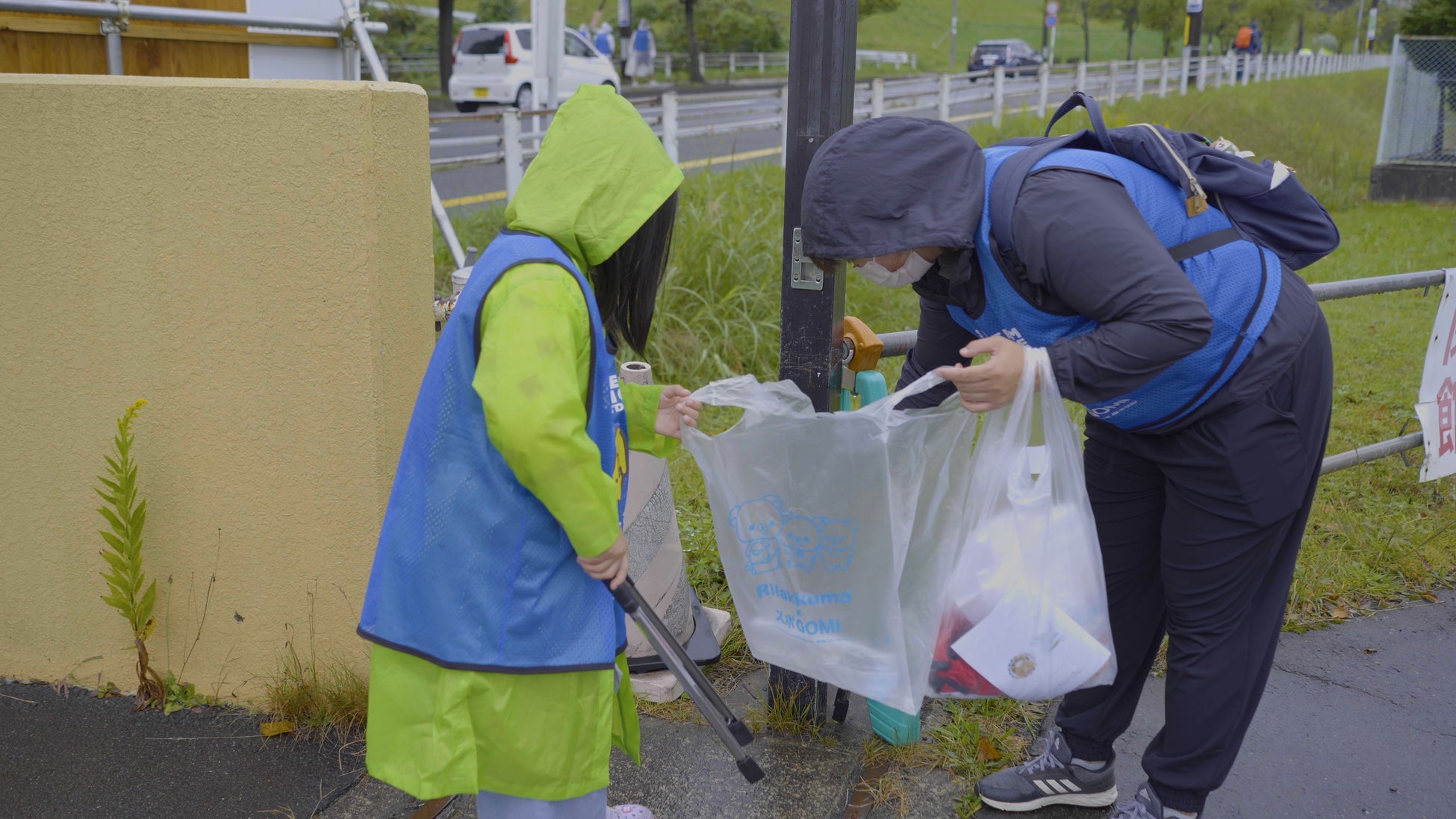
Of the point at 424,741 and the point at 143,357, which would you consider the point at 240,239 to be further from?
the point at 424,741

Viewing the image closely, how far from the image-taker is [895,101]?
16.7 m

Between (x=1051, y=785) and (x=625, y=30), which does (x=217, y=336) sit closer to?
(x=1051, y=785)

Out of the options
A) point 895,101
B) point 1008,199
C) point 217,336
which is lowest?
point 217,336

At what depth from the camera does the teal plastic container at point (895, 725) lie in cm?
261

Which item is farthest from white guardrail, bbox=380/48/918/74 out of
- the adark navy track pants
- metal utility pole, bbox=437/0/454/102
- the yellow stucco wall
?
the adark navy track pants

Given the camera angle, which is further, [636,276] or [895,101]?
[895,101]

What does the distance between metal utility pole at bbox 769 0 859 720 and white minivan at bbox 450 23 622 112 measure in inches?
690

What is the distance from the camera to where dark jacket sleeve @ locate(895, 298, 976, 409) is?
229cm

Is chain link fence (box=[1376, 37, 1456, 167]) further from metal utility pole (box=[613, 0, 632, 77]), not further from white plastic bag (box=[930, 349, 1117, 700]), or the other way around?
metal utility pole (box=[613, 0, 632, 77])

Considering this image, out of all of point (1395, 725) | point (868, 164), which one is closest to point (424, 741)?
point (868, 164)

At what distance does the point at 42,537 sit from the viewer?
2.80 meters

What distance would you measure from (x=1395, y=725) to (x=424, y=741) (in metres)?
2.57

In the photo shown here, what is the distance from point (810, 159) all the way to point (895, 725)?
4.47 feet

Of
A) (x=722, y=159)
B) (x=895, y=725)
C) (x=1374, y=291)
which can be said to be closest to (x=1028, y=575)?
(x=895, y=725)
